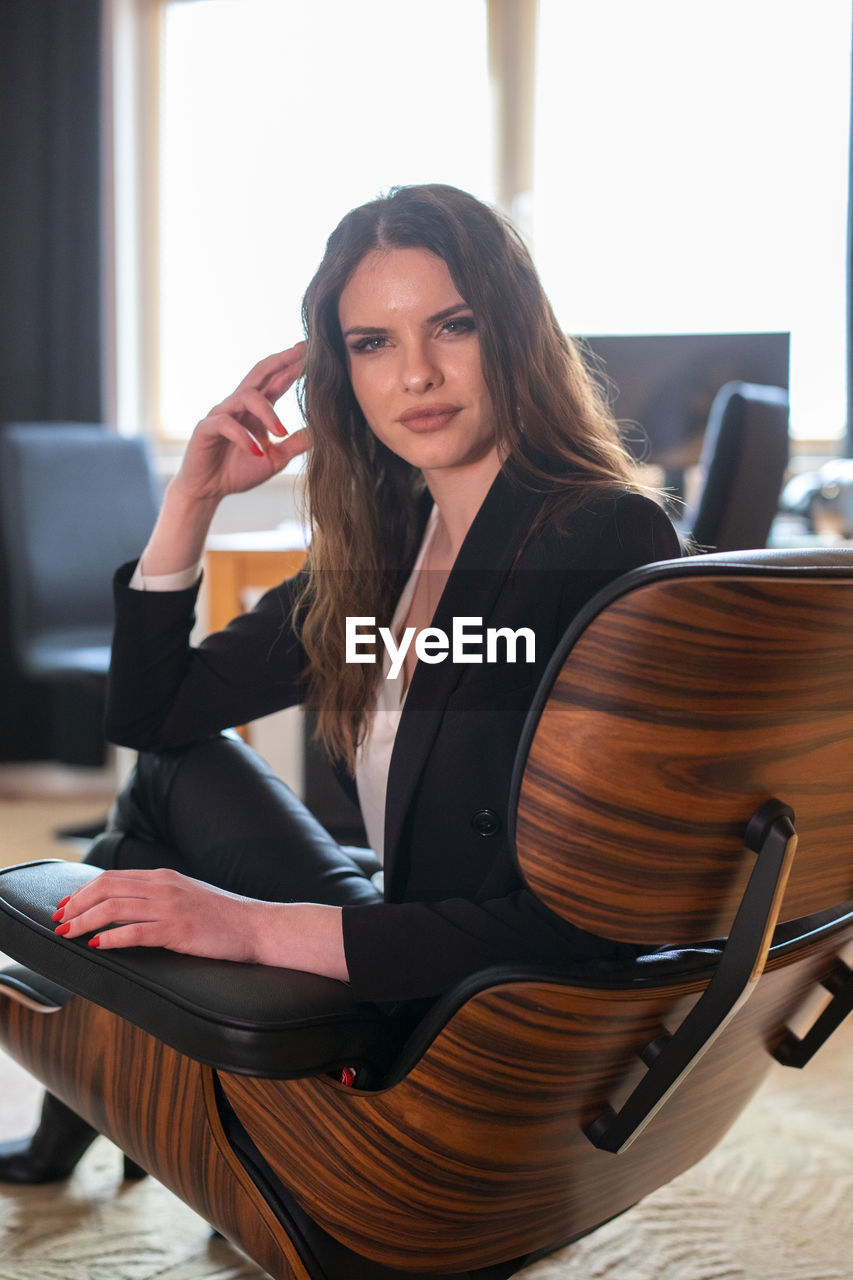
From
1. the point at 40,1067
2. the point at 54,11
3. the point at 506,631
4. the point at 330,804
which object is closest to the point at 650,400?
the point at 330,804

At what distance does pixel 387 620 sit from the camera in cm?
134

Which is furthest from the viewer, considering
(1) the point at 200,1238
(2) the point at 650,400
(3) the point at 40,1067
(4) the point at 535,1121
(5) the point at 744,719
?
(2) the point at 650,400

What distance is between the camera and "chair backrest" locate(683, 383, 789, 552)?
7.00 ft

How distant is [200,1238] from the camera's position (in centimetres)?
142

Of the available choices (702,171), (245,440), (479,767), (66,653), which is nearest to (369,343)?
(245,440)

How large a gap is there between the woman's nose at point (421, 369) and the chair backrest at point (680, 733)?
498mm

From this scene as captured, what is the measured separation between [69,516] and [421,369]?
2544 millimetres

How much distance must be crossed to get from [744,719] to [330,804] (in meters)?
1.79

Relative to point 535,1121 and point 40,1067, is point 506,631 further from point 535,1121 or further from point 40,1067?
point 40,1067

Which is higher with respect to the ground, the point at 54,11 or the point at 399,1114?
the point at 54,11

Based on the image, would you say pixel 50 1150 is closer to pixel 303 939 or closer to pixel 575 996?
pixel 303 939

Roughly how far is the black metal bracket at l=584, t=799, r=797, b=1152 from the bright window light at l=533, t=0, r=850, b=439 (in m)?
3.02

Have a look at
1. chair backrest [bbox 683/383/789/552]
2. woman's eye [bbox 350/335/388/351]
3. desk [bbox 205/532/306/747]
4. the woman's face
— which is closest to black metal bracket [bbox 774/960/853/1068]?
the woman's face

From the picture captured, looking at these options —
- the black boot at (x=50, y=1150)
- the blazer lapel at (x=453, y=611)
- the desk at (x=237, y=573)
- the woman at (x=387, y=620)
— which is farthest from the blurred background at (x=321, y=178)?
the blazer lapel at (x=453, y=611)
